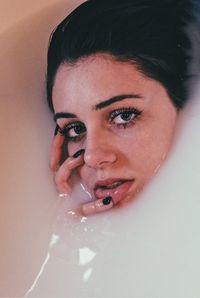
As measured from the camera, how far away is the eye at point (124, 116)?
0.70m

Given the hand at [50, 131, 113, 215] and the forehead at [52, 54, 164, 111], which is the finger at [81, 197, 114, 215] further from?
the forehead at [52, 54, 164, 111]

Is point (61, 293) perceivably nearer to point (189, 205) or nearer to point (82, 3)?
point (189, 205)

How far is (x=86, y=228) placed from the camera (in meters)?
0.71

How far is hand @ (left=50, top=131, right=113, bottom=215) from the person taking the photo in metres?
0.71

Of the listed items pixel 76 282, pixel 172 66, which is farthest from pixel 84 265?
pixel 172 66

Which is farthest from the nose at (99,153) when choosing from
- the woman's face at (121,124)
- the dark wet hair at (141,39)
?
the dark wet hair at (141,39)

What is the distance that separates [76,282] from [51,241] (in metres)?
0.07

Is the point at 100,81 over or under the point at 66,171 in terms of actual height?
over


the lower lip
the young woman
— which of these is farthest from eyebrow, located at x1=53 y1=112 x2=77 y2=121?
the lower lip

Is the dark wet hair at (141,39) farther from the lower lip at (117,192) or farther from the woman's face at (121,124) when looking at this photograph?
the lower lip at (117,192)

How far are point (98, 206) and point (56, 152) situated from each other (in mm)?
102

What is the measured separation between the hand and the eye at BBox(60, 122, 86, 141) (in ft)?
0.04

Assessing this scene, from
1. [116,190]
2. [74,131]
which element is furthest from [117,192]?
[74,131]

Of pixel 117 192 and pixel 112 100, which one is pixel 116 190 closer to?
pixel 117 192
